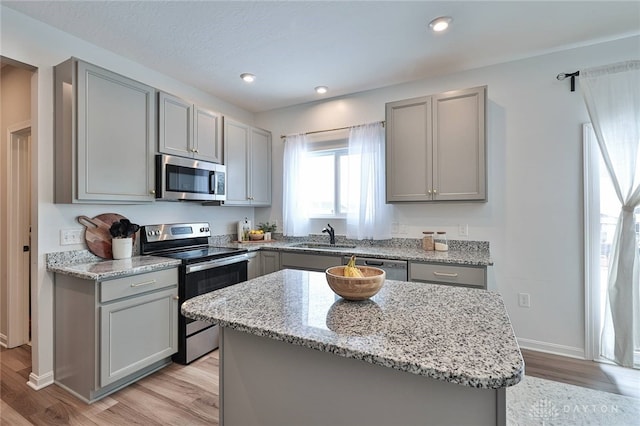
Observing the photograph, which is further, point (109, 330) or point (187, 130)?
point (187, 130)

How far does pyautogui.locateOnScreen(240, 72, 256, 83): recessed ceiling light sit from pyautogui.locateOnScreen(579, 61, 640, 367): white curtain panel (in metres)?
3.03

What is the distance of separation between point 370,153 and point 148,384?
9.53 ft

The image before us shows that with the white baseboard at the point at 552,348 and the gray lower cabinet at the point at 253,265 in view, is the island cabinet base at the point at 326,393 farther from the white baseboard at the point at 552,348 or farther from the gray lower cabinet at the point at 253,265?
the white baseboard at the point at 552,348

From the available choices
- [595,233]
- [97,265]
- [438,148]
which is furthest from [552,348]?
[97,265]

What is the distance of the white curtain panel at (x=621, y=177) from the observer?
2303 millimetres

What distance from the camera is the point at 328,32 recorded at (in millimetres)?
2314

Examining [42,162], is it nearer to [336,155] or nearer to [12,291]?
[12,291]

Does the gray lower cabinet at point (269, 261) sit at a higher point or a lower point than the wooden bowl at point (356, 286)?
lower

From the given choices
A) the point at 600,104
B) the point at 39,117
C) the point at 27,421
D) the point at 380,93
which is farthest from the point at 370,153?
the point at 27,421

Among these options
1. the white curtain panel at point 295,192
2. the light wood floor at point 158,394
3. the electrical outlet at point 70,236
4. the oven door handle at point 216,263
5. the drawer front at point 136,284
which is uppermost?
the white curtain panel at point 295,192

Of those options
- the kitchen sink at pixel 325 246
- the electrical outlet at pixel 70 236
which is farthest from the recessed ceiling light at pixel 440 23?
the electrical outlet at pixel 70 236

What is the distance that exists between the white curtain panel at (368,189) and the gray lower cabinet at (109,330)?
6.46ft

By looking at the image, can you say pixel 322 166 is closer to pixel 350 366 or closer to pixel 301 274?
pixel 301 274

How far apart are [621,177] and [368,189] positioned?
6.84 feet
